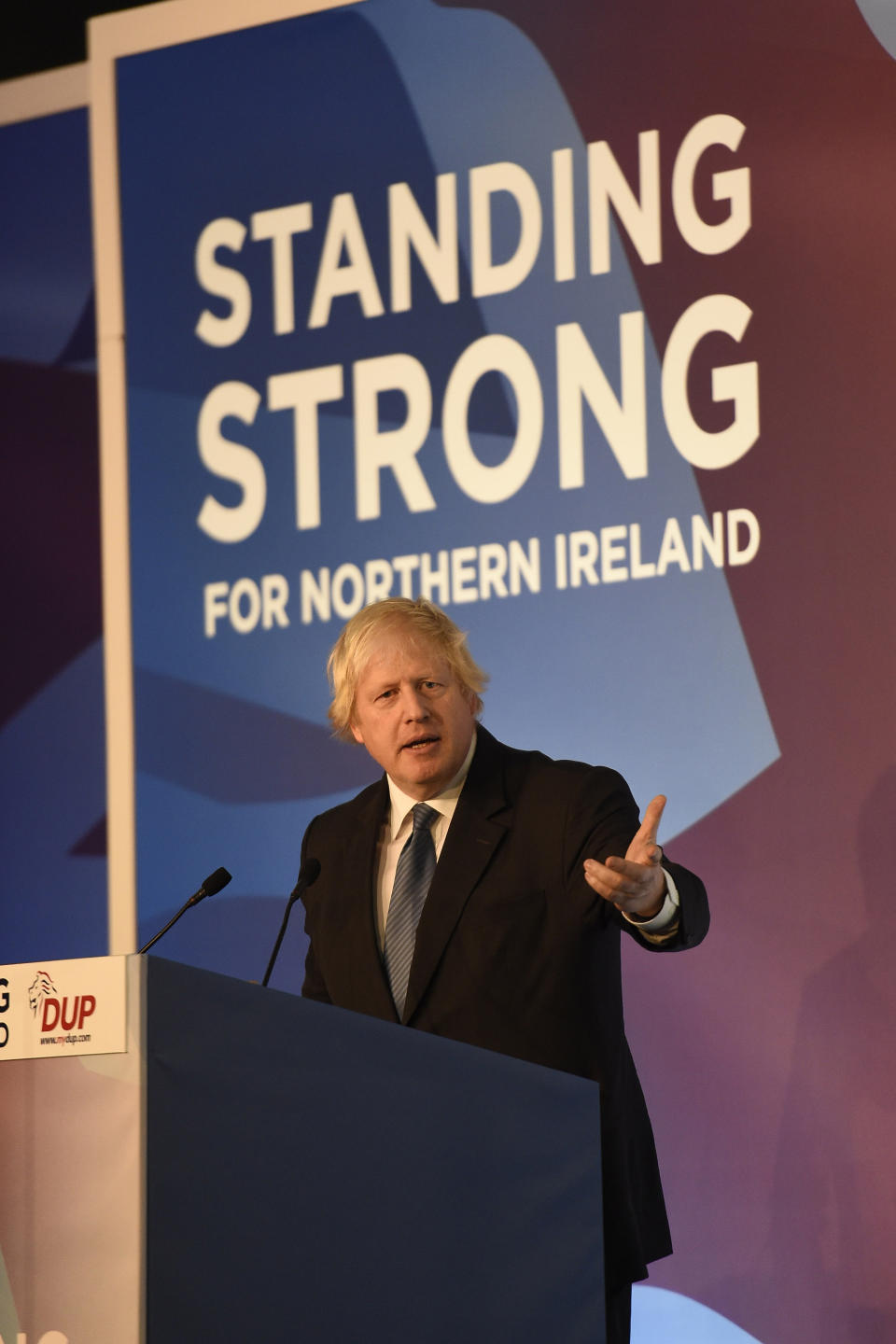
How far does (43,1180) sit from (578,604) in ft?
8.34

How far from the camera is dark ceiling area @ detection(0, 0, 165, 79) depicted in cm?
500

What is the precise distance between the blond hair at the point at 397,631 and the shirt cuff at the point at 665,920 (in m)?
0.62

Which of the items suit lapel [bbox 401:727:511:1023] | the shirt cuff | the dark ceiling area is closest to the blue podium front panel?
the shirt cuff

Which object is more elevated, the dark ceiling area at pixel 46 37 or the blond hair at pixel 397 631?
the dark ceiling area at pixel 46 37

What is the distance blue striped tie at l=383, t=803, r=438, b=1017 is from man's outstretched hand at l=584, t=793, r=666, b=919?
47 cm

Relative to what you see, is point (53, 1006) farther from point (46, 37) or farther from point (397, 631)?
point (46, 37)

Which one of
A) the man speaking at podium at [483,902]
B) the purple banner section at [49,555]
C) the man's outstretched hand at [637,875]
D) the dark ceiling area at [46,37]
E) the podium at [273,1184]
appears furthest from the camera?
the dark ceiling area at [46,37]

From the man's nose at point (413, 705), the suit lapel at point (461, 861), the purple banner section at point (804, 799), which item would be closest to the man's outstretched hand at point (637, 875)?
the suit lapel at point (461, 861)

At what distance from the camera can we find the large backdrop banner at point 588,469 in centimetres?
357

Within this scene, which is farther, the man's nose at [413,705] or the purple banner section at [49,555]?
the purple banner section at [49,555]

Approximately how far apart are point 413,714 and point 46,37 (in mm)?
3193

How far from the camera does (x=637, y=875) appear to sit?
2.19 metres

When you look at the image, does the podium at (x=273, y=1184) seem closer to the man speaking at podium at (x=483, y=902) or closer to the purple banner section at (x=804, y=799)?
the man speaking at podium at (x=483, y=902)

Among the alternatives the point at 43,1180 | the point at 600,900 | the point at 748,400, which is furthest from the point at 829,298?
the point at 43,1180
